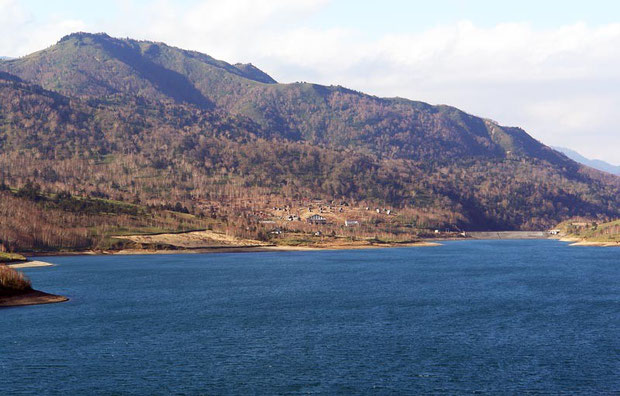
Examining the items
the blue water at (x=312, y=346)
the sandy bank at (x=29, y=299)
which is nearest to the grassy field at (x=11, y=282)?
the sandy bank at (x=29, y=299)

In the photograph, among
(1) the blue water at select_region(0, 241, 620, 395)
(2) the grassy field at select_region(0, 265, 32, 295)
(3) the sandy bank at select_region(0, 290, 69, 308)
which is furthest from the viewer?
(2) the grassy field at select_region(0, 265, 32, 295)

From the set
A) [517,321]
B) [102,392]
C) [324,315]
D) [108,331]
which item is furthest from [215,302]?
[102,392]

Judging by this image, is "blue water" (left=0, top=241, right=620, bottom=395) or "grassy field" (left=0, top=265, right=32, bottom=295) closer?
"blue water" (left=0, top=241, right=620, bottom=395)

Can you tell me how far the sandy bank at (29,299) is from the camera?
16362 cm

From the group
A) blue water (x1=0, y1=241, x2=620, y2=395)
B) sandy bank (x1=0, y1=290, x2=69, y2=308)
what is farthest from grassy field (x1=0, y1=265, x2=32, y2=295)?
blue water (x1=0, y1=241, x2=620, y2=395)

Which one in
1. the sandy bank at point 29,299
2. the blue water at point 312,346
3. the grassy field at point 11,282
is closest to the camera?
the blue water at point 312,346

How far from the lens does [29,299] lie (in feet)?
553

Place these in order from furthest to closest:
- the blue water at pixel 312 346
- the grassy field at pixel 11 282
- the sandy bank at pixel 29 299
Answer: the grassy field at pixel 11 282
the sandy bank at pixel 29 299
the blue water at pixel 312 346

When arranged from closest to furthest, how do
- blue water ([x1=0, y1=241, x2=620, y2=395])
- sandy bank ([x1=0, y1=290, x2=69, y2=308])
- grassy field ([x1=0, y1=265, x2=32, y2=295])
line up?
blue water ([x1=0, y1=241, x2=620, y2=395])
sandy bank ([x1=0, y1=290, x2=69, y2=308])
grassy field ([x1=0, y1=265, x2=32, y2=295])

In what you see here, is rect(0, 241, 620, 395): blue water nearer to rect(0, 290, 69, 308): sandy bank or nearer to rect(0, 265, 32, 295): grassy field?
rect(0, 290, 69, 308): sandy bank

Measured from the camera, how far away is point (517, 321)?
148m

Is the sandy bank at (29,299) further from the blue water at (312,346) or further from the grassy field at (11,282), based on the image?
the blue water at (312,346)

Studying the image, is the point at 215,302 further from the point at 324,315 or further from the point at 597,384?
the point at 597,384

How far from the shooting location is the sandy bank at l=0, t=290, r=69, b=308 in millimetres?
163625
